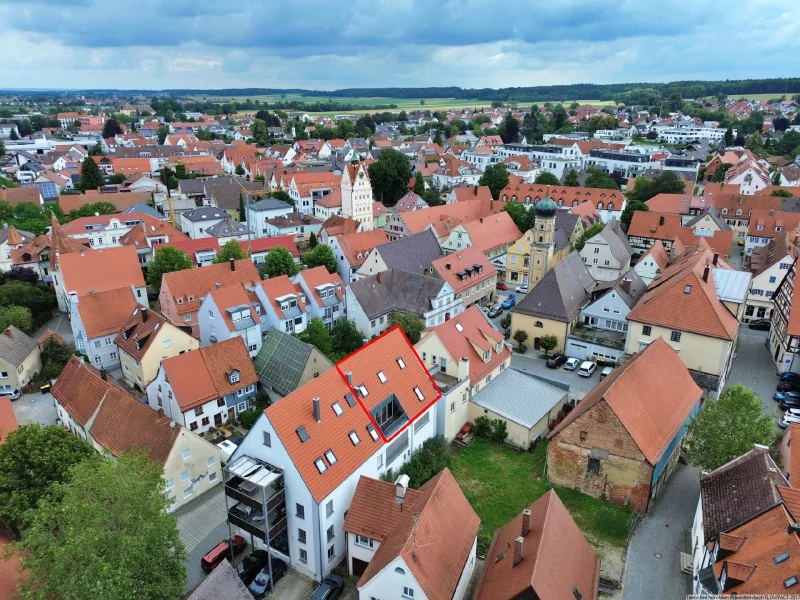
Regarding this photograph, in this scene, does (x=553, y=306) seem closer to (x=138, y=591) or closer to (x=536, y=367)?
(x=536, y=367)

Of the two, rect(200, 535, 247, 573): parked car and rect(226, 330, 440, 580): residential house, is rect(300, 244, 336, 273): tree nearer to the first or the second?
rect(226, 330, 440, 580): residential house

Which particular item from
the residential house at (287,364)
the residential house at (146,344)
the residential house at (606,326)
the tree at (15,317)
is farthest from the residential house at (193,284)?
the residential house at (606,326)

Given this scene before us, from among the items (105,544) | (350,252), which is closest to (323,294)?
(350,252)

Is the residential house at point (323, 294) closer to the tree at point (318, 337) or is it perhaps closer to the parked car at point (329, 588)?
the tree at point (318, 337)

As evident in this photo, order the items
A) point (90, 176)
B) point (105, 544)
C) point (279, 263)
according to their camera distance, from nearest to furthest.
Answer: point (105, 544) → point (279, 263) → point (90, 176)

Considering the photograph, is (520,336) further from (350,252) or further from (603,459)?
(350,252)

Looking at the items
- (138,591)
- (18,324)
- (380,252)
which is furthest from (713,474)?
(18,324)
